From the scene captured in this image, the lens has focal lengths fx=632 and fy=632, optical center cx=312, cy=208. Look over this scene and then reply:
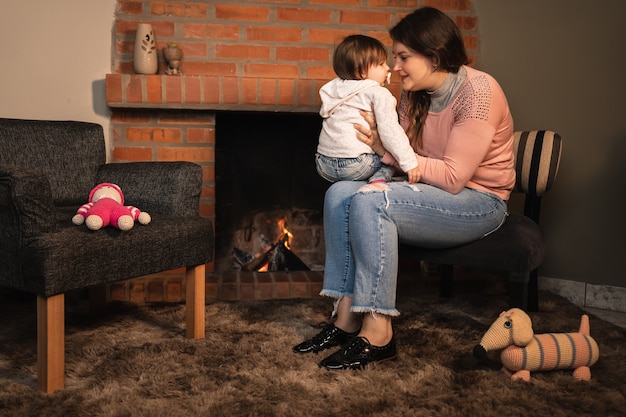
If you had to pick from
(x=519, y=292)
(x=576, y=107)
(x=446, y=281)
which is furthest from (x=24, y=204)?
(x=576, y=107)

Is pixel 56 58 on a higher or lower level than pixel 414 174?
higher

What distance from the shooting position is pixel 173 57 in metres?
2.64

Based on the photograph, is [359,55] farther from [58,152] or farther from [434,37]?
[58,152]

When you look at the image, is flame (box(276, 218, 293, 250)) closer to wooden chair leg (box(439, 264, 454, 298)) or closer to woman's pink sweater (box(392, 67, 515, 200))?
wooden chair leg (box(439, 264, 454, 298))

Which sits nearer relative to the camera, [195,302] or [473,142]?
[473,142]

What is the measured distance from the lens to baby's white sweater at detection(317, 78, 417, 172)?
6.21 feet

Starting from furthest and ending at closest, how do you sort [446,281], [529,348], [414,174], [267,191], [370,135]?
[267,191] → [446,281] → [370,135] → [414,174] → [529,348]

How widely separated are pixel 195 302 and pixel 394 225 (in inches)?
28.9

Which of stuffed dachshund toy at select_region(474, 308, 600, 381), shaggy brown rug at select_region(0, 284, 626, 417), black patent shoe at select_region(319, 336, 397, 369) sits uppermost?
stuffed dachshund toy at select_region(474, 308, 600, 381)

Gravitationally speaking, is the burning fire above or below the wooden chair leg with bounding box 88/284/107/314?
above

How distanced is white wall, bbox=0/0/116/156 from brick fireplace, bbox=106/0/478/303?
74mm

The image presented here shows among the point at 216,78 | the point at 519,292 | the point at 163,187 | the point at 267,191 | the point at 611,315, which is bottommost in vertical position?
the point at 611,315

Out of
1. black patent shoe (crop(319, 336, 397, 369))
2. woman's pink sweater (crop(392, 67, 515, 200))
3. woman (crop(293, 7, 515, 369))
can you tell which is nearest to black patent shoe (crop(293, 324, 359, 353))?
woman (crop(293, 7, 515, 369))

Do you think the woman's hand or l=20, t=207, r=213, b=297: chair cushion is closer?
l=20, t=207, r=213, b=297: chair cushion
